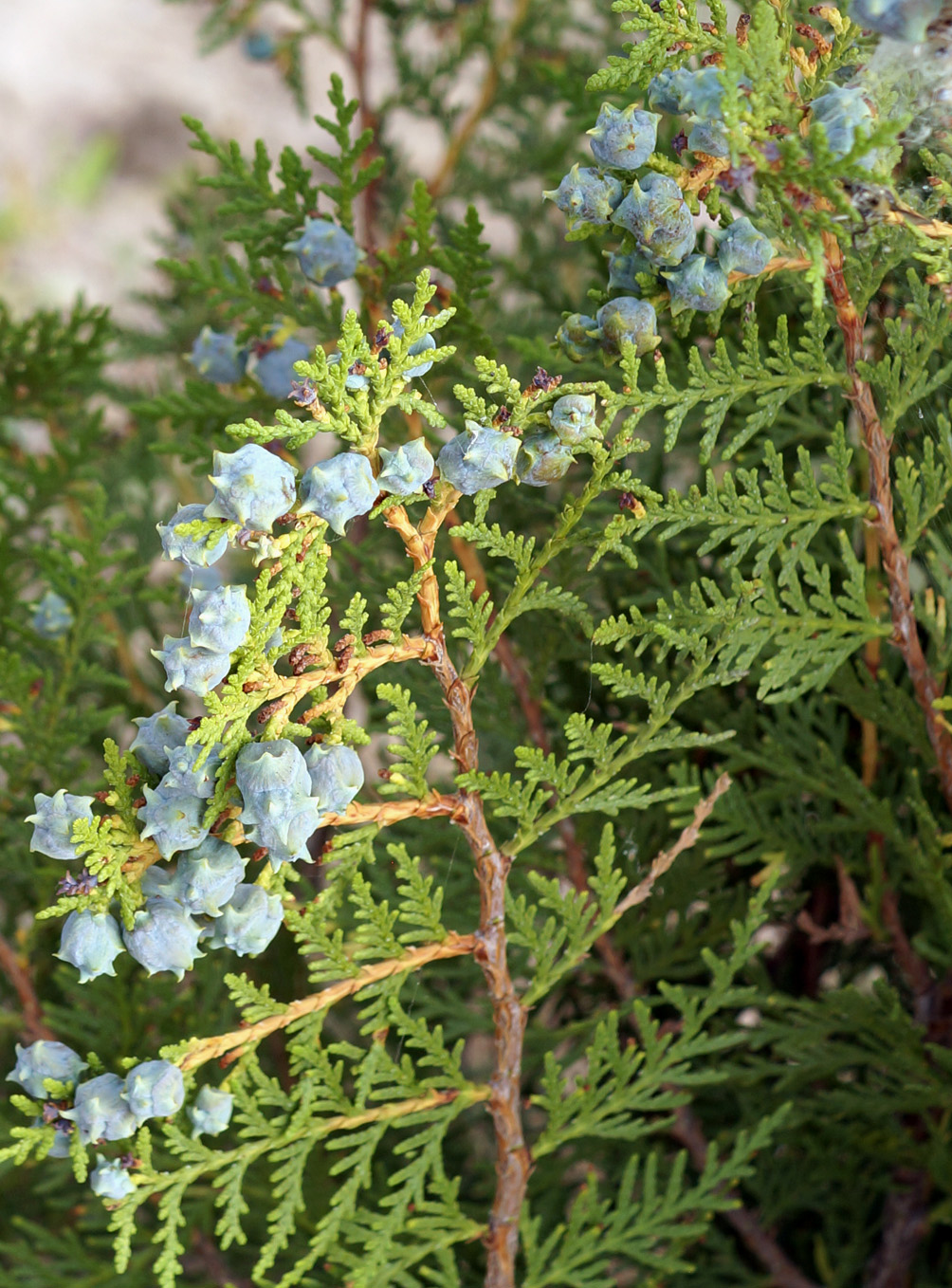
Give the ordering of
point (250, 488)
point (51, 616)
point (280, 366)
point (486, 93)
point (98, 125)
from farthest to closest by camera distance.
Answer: point (98, 125), point (486, 93), point (51, 616), point (280, 366), point (250, 488)

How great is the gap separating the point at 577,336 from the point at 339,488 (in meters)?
0.15

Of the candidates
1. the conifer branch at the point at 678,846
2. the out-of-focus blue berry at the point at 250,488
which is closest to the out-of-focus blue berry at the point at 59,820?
the out-of-focus blue berry at the point at 250,488

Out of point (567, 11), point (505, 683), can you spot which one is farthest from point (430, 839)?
point (567, 11)

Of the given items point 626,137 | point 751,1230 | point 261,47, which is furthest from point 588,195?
point 261,47

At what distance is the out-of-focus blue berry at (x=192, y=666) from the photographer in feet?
1.22

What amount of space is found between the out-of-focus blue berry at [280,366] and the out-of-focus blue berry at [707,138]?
0.80 ft

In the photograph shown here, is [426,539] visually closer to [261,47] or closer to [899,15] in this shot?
[899,15]

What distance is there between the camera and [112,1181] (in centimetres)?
45

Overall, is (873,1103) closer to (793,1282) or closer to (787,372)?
(793,1282)

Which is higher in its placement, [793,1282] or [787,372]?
[787,372]

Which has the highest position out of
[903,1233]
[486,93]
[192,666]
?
[486,93]

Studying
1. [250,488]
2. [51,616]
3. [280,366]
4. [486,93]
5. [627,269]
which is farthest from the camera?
[486,93]

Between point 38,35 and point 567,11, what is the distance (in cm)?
210

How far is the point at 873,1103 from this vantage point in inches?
24.4
